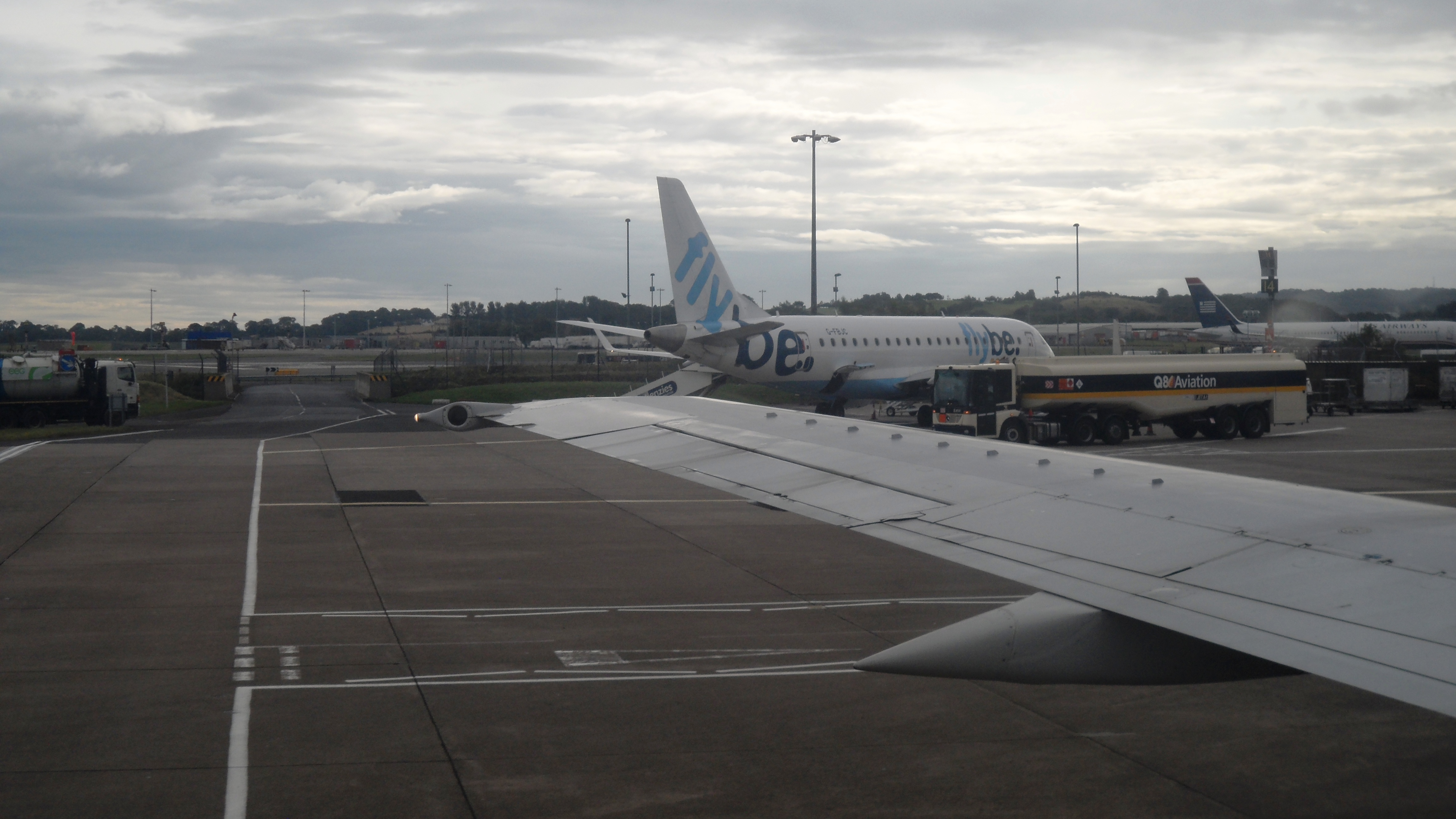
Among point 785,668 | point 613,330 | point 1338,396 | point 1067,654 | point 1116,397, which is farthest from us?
point 1338,396

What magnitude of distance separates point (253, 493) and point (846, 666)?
55.9 feet

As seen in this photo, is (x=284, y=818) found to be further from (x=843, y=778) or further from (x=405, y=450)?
(x=405, y=450)

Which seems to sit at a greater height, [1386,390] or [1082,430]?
[1386,390]

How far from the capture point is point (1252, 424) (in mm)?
37656

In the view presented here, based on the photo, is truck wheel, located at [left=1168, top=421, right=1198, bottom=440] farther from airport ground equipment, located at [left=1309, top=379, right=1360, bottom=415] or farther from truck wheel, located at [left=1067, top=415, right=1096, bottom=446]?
airport ground equipment, located at [left=1309, top=379, right=1360, bottom=415]

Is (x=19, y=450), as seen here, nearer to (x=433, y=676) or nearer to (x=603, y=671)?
(x=433, y=676)

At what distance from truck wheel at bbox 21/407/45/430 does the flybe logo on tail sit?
26.1m

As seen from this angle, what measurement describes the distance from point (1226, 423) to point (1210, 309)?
4980 cm

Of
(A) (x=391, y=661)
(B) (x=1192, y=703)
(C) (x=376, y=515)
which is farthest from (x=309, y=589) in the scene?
(B) (x=1192, y=703)

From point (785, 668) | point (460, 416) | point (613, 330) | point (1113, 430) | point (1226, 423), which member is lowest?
point (785, 668)

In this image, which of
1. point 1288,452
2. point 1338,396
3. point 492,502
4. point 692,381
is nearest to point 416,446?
point 692,381

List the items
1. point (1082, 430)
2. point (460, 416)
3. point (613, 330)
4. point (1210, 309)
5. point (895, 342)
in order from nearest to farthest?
1. point (460, 416)
2. point (1082, 430)
3. point (613, 330)
4. point (895, 342)
5. point (1210, 309)

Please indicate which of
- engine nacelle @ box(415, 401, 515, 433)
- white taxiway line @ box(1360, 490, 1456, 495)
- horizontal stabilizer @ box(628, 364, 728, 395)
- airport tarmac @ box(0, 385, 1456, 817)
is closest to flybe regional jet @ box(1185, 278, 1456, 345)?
horizontal stabilizer @ box(628, 364, 728, 395)

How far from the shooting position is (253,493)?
925 inches
